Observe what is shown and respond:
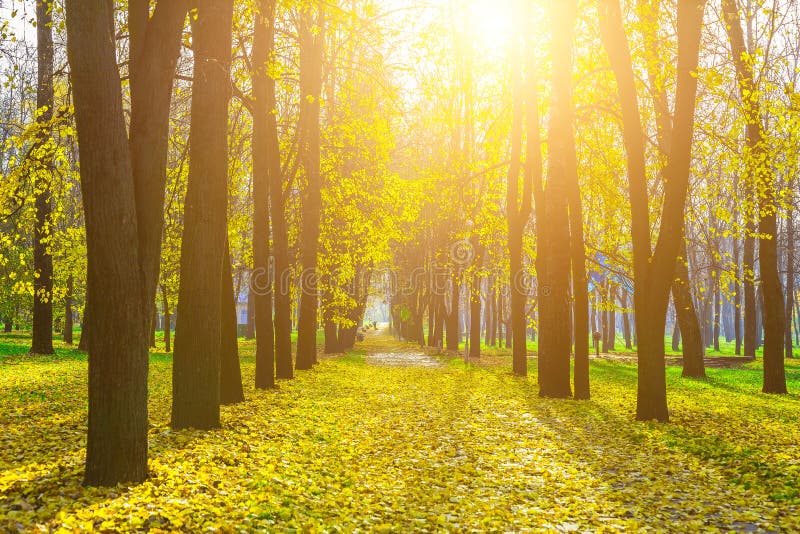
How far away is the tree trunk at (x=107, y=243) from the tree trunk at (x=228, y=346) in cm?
495

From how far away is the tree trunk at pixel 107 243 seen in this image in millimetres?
5633

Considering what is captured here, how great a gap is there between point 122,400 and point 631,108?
9528 millimetres

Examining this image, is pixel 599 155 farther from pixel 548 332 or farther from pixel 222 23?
pixel 222 23

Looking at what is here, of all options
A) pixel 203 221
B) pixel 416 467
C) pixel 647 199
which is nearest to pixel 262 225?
pixel 203 221

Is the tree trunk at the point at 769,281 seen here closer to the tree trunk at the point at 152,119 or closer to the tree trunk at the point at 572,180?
the tree trunk at the point at 572,180

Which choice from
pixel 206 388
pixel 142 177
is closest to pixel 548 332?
pixel 206 388

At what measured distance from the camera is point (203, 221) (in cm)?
856

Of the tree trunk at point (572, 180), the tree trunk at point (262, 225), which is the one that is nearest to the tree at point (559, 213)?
the tree trunk at point (572, 180)

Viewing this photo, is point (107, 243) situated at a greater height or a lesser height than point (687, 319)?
greater

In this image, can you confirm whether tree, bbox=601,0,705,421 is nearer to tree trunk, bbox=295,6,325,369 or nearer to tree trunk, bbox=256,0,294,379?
tree trunk, bbox=256,0,294,379

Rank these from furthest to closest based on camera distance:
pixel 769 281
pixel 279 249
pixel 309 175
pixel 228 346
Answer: pixel 309 175 < pixel 279 249 < pixel 769 281 < pixel 228 346

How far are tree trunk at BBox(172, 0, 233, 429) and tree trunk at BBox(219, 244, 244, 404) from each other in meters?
2.11

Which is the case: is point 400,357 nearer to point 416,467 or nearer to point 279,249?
point 279,249

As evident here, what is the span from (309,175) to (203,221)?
1182cm
